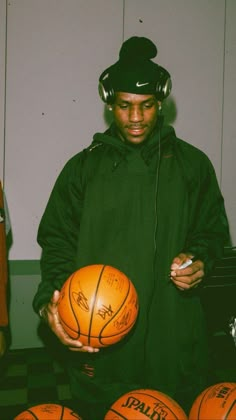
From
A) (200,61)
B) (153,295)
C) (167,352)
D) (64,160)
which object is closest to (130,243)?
(153,295)

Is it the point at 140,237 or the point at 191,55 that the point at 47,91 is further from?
the point at 140,237

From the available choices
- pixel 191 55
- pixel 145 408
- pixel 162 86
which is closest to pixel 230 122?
pixel 191 55

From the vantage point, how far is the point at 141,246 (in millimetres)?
1367

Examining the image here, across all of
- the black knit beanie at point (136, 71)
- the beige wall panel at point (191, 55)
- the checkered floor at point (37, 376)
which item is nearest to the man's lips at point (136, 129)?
the black knit beanie at point (136, 71)

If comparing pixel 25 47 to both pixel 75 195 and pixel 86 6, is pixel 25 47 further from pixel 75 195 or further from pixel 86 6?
pixel 75 195

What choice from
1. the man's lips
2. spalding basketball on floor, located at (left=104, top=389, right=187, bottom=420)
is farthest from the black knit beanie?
spalding basketball on floor, located at (left=104, top=389, right=187, bottom=420)

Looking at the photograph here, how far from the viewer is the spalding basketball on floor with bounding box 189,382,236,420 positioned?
1.07 metres

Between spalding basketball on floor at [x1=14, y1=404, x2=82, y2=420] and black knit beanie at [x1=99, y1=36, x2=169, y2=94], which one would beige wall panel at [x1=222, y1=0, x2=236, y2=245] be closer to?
black knit beanie at [x1=99, y1=36, x2=169, y2=94]

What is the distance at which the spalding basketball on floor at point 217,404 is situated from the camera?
1.07 m

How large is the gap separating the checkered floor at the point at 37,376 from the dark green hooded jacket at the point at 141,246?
114 centimetres

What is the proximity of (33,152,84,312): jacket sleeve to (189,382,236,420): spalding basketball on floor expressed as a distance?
59 cm
